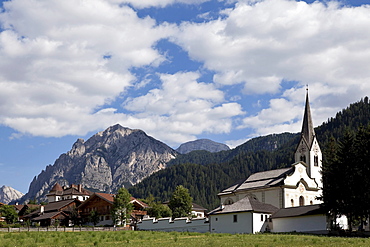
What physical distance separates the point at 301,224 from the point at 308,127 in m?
35.2

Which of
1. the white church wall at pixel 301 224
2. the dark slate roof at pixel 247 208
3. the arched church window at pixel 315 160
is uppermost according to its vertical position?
the arched church window at pixel 315 160

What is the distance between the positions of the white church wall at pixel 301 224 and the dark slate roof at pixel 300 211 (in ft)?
1.33

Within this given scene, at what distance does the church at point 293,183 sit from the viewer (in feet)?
247

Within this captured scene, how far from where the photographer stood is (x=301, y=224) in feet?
192

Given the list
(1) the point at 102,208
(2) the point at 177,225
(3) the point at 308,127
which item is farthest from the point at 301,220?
(1) the point at 102,208

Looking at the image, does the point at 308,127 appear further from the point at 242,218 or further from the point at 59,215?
the point at 59,215

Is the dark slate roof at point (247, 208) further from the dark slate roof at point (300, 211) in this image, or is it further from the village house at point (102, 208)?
the village house at point (102, 208)

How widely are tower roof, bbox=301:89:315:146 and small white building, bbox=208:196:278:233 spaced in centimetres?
2739

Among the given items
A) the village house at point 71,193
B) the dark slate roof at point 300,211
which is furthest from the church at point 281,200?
the village house at point 71,193

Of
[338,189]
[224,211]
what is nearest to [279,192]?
[224,211]

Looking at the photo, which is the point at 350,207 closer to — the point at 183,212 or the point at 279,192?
the point at 279,192

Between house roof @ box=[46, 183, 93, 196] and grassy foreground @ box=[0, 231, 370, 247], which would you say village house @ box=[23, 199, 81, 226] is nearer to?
house roof @ box=[46, 183, 93, 196]

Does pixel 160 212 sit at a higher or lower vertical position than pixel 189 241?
higher

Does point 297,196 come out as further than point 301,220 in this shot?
Yes
